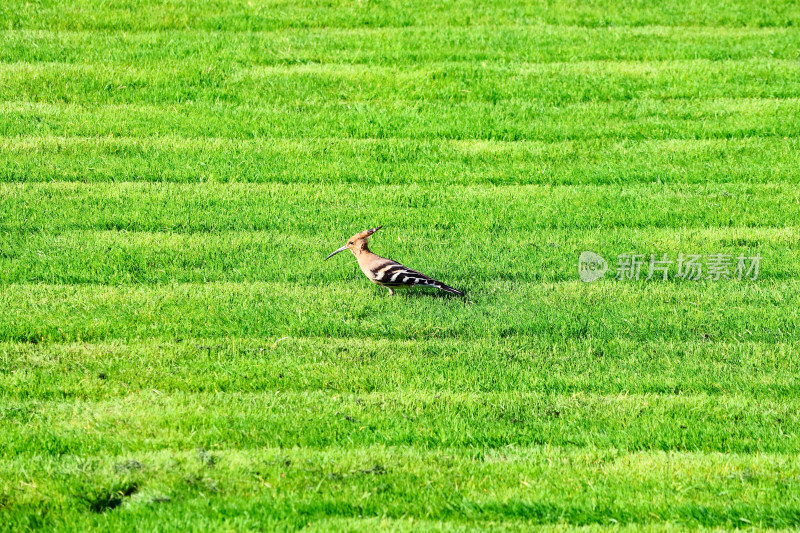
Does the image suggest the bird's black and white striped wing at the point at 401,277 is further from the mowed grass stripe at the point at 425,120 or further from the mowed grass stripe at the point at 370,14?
the mowed grass stripe at the point at 370,14

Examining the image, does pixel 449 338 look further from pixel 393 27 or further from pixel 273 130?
pixel 393 27

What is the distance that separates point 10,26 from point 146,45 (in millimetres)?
2828

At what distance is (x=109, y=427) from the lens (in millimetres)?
6137

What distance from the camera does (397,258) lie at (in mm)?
9773

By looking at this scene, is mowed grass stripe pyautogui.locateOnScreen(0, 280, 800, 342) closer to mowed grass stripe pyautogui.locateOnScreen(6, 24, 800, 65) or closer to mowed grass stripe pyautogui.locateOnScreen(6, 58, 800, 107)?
mowed grass stripe pyautogui.locateOnScreen(6, 58, 800, 107)

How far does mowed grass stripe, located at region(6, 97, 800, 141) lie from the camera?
1350 centimetres

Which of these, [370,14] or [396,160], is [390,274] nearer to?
[396,160]

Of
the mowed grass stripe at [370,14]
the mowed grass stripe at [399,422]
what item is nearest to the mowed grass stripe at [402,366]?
the mowed grass stripe at [399,422]

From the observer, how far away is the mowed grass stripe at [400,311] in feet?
26.4

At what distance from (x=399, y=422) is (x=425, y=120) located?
27.1 feet
